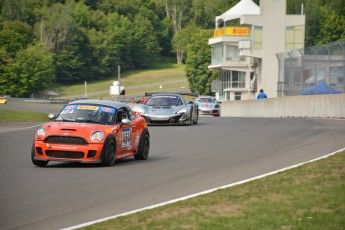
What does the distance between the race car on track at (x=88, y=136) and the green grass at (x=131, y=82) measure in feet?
383

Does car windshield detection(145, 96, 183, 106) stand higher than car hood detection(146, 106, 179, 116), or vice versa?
car windshield detection(145, 96, 183, 106)

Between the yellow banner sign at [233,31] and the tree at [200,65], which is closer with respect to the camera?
the yellow banner sign at [233,31]

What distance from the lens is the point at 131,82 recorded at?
150375 mm

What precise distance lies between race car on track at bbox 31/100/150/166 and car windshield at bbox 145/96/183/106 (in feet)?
45.1

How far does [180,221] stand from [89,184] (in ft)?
Result: 12.4

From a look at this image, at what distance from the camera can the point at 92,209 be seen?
9930mm

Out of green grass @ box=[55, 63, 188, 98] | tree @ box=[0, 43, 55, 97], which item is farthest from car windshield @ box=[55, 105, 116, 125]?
green grass @ box=[55, 63, 188, 98]

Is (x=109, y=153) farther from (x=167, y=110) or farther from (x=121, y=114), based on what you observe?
(x=167, y=110)

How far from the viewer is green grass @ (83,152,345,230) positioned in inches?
338

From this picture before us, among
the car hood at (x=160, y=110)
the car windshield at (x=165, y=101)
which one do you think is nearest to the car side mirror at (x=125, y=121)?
the car hood at (x=160, y=110)

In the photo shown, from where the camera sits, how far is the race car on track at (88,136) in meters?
14.7

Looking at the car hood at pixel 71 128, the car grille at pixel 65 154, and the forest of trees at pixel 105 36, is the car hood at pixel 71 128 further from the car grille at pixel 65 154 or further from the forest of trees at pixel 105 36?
the forest of trees at pixel 105 36

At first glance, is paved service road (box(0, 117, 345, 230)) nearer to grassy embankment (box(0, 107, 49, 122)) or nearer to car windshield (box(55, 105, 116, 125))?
car windshield (box(55, 105, 116, 125))

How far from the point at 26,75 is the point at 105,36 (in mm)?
42448
